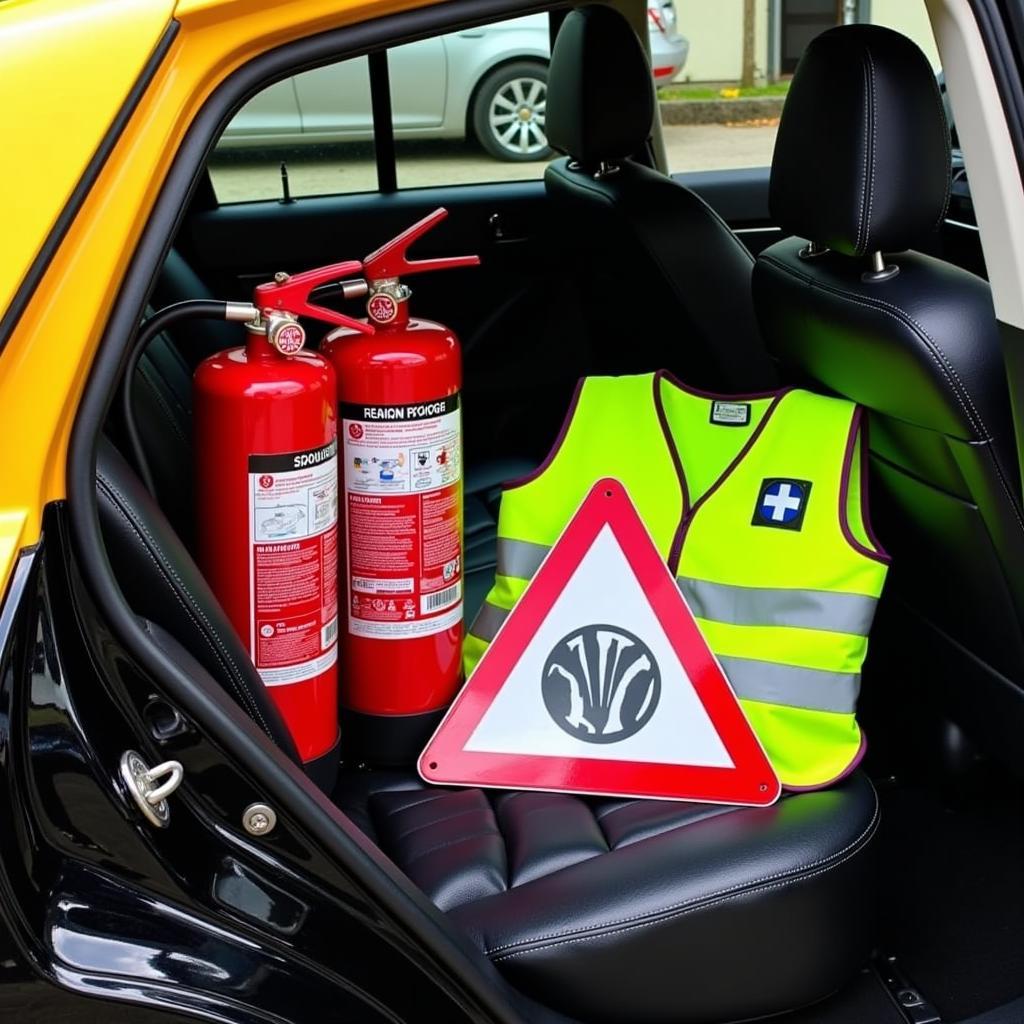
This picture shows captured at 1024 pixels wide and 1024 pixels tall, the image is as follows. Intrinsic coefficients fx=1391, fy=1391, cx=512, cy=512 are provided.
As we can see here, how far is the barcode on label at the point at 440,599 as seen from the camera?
1686 millimetres

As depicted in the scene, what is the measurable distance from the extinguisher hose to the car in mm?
15

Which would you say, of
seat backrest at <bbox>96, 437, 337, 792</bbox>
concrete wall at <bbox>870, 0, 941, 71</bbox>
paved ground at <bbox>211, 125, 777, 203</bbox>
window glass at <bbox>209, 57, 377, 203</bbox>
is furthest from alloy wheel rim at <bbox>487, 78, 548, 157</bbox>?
seat backrest at <bbox>96, 437, 337, 792</bbox>

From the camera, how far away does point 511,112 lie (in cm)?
376

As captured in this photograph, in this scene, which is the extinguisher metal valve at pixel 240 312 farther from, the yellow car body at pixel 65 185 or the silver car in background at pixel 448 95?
the silver car in background at pixel 448 95

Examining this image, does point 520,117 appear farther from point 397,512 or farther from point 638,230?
point 397,512

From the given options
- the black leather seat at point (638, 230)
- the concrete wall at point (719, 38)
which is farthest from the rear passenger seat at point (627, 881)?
the concrete wall at point (719, 38)

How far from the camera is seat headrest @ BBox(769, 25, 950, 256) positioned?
1.52m

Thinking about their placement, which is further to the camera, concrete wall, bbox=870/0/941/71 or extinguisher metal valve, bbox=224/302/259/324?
concrete wall, bbox=870/0/941/71

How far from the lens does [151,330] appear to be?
1298 millimetres

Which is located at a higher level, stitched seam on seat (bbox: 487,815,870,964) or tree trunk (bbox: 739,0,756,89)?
tree trunk (bbox: 739,0,756,89)

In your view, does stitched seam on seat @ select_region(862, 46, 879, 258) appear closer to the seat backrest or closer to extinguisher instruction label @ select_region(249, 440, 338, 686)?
extinguisher instruction label @ select_region(249, 440, 338, 686)

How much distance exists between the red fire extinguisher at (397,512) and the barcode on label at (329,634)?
10 cm

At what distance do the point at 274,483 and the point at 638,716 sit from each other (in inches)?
20.5

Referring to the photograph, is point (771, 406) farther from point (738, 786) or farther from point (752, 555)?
point (738, 786)
